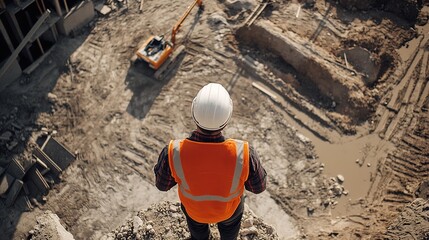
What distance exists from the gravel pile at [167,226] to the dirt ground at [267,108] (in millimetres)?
375

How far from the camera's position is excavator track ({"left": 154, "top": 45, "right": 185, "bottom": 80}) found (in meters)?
9.08

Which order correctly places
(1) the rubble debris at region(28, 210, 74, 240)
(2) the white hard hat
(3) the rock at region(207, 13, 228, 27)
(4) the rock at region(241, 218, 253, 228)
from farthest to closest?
(3) the rock at region(207, 13, 228, 27) → (1) the rubble debris at region(28, 210, 74, 240) → (4) the rock at region(241, 218, 253, 228) → (2) the white hard hat

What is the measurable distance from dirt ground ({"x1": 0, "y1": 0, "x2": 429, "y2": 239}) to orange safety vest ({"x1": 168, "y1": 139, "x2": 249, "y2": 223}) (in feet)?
11.6

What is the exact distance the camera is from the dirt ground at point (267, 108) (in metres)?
7.67

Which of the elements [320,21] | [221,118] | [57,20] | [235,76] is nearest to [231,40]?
[235,76]

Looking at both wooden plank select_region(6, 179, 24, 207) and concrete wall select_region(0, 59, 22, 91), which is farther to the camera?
concrete wall select_region(0, 59, 22, 91)

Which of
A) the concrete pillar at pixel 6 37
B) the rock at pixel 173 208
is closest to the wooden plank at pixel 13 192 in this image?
the concrete pillar at pixel 6 37

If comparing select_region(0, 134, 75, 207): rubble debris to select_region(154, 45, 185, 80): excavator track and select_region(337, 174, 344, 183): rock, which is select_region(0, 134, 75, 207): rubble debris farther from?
select_region(337, 174, 344, 183): rock

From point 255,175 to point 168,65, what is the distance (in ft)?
19.0

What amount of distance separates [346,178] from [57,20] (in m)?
7.47

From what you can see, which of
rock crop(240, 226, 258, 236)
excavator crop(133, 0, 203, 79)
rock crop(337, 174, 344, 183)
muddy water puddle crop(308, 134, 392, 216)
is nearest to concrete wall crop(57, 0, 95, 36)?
excavator crop(133, 0, 203, 79)

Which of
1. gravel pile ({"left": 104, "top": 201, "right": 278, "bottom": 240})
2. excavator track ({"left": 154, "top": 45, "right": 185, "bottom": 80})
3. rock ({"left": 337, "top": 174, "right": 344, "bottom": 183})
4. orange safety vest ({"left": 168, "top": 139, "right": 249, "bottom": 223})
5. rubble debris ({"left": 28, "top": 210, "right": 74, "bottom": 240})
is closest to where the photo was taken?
orange safety vest ({"left": 168, "top": 139, "right": 249, "bottom": 223})

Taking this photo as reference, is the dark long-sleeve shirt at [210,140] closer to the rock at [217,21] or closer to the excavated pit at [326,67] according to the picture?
the excavated pit at [326,67]

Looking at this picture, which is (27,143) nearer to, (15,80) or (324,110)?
(15,80)
